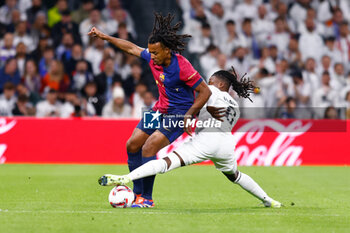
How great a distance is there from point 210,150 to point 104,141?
788 centimetres

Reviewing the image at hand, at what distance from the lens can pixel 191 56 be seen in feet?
58.0

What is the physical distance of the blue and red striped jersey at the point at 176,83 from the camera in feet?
26.2

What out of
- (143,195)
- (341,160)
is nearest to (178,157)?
(143,195)

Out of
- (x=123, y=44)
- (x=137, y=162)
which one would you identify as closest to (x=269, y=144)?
(x=123, y=44)

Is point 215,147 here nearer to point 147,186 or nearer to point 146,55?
point 147,186

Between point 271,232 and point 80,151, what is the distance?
31.5 feet

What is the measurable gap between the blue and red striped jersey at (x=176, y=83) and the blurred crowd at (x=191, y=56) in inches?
295

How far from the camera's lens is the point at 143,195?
8.30 meters

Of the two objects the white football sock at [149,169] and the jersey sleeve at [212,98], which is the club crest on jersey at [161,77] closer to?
the jersey sleeve at [212,98]

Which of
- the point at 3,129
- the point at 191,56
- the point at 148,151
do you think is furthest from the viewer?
the point at 191,56

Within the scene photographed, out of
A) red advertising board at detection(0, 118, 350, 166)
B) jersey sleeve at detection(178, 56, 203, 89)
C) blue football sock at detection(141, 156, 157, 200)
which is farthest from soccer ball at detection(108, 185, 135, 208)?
red advertising board at detection(0, 118, 350, 166)

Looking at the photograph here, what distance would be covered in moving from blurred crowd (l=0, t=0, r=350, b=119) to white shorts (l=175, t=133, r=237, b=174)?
26.0 ft

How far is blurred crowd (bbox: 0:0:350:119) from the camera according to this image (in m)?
16.3

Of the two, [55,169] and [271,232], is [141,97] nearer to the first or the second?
[55,169]
